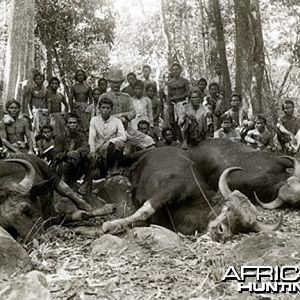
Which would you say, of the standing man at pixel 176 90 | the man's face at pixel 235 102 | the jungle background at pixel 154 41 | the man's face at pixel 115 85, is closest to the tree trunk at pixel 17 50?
the jungle background at pixel 154 41

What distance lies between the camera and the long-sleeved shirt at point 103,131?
816 centimetres

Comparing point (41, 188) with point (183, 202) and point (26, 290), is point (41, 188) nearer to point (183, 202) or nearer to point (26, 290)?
point (183, 202)

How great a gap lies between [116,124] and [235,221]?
3.38 m

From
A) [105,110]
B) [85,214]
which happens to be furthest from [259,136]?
[85,214]

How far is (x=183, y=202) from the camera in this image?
6348mm

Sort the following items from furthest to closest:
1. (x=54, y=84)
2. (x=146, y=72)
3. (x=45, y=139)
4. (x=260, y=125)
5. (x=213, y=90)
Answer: (x=213, y=90) → (x=146, y=72) → (x=54, y=84) → (x=260, y=125) → (x=45, y=139)

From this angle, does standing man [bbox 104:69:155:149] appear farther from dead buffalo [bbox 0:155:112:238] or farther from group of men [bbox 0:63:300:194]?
dead buffalo [bbox 0:155:112:238]

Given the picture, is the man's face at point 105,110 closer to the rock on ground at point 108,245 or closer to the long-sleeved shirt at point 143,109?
the long-sleeved shirt at point 143,109

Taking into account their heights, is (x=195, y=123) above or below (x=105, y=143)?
above

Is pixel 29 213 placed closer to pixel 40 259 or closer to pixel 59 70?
pixel 40 259

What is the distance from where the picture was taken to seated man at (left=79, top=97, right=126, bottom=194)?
7613 mm

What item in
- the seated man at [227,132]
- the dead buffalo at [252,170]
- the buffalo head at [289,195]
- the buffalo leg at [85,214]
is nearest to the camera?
the buffalo leg at [85,214]

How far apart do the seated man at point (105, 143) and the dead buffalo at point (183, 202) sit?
59cm

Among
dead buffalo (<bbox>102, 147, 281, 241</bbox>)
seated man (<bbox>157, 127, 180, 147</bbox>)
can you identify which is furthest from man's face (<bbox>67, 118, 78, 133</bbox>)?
seated man (<bbox>157, 127, 180, 147</bbox>)
